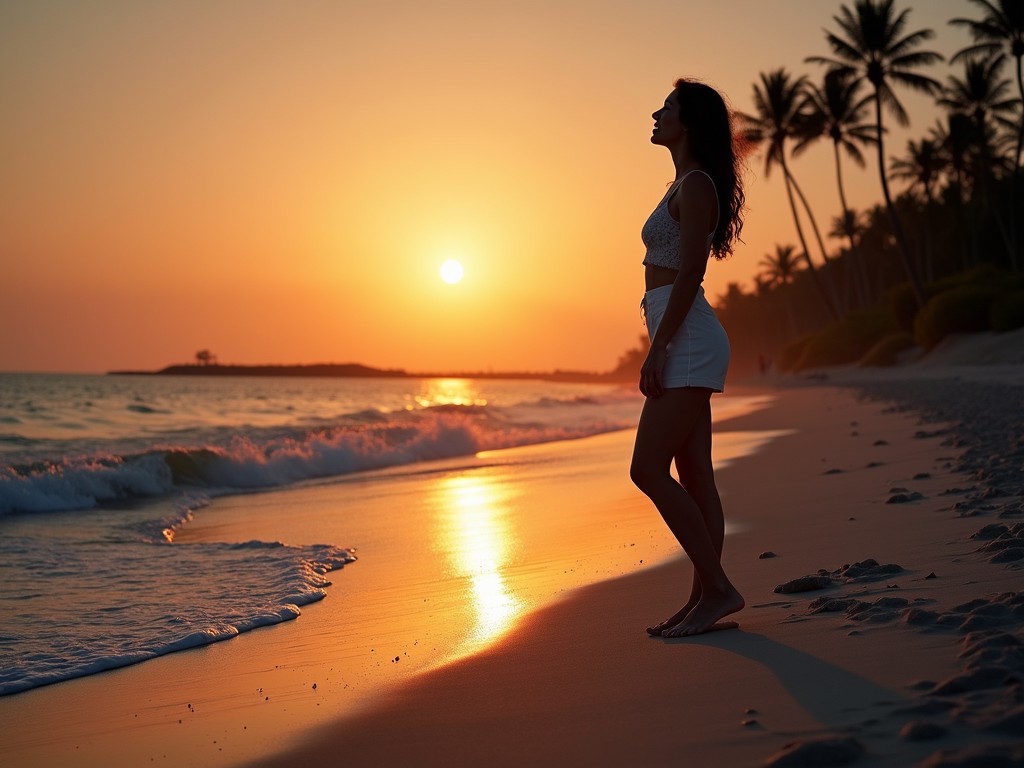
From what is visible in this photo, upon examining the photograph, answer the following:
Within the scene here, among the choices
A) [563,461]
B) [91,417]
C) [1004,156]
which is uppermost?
[1004,156]

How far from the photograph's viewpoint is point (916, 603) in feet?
10.8

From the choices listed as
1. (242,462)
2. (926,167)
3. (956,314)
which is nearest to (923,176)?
(926,167)

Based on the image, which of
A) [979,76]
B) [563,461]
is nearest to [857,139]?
[979,76]

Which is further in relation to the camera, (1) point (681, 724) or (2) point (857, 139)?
(2) point (857, 139)

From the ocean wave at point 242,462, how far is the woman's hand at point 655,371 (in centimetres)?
867

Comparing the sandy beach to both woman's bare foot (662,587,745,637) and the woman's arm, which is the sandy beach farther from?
the woman's arm

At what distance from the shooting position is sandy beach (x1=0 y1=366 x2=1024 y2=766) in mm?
2402

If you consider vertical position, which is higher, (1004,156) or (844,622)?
(1004,156)

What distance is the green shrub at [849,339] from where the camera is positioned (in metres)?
46.5

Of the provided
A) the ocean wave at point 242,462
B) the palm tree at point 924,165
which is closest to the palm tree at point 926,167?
the palm tree at point 924,165

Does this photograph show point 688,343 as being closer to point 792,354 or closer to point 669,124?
point 669,124

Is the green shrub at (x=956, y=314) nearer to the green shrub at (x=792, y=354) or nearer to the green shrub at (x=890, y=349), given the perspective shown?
the green shrub at (x=890, y=349)

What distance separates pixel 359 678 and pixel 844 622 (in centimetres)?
167

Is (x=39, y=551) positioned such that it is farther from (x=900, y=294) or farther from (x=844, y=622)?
(x=900, y=294)
